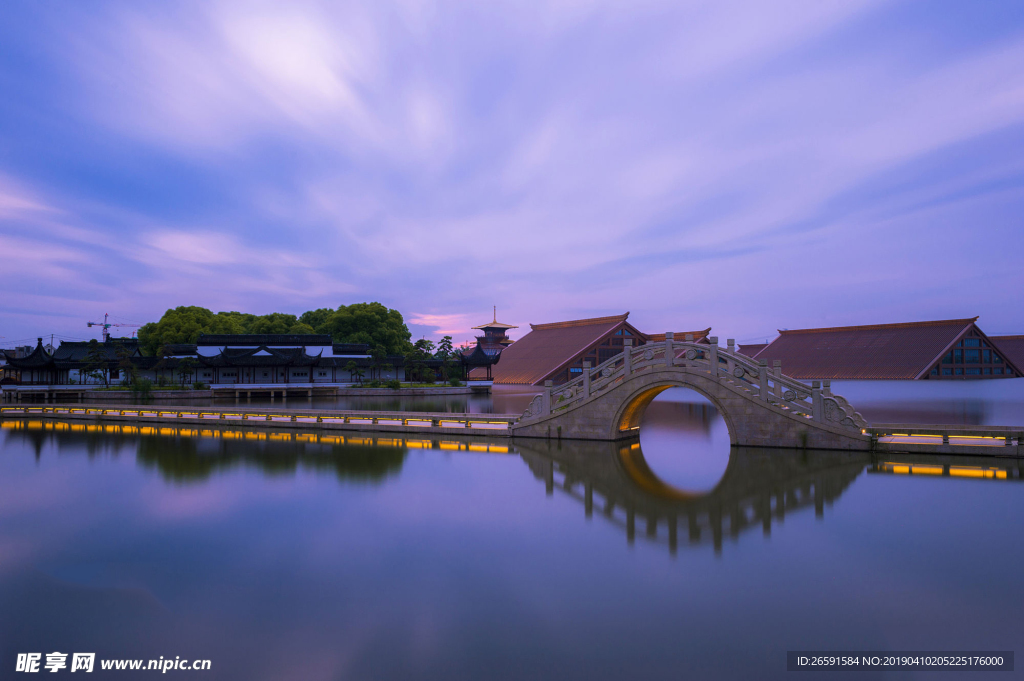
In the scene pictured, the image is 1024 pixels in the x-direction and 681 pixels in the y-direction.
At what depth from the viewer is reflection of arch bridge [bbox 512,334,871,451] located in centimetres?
1577

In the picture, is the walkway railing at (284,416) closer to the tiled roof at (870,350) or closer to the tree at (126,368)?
the tree at (126,368)

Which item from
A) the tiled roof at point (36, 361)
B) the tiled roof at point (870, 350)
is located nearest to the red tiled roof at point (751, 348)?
the tiled roof at point (870, 350)

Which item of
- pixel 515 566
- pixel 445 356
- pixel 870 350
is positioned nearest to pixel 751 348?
pixel 870 350

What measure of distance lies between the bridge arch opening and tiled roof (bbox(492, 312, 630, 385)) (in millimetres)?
29676

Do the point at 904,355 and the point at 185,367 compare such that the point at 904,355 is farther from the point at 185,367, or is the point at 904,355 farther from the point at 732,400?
the point at 185,367

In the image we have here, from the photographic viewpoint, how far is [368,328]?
66875 mm

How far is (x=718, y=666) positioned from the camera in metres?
5.55

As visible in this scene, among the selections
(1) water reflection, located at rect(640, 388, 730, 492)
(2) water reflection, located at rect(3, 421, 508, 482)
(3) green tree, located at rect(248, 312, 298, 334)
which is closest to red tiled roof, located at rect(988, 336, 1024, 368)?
(1) water reflection, located at rect(640, 388, 730, 492)

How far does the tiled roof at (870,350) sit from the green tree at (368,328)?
43.0m

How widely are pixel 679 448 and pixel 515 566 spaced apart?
12.1 m

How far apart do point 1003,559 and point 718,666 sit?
18.6ft

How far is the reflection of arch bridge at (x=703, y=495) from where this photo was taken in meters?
10.1

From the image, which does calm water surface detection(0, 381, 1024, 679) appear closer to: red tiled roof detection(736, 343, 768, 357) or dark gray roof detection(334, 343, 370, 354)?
dark gray roof detection(334, 343, 370, 354)

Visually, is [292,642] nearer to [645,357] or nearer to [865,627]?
[865,627]
